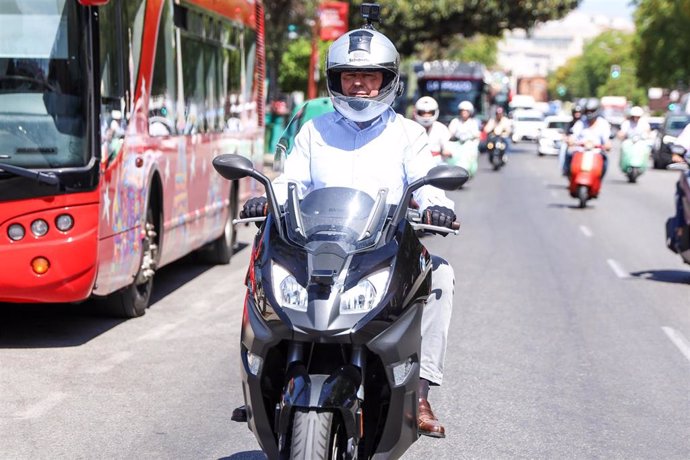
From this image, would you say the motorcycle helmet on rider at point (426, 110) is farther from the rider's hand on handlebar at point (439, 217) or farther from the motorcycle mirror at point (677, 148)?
the rider's hand on handlebar at point (439, 217)

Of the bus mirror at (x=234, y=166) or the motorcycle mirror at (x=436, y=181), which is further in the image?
the bus mirror at (x=234, y=166)

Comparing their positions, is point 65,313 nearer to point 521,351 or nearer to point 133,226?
point 133,226

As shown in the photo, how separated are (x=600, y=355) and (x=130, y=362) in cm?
307

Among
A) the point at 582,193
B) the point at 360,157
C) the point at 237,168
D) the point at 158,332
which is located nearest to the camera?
the point at 237,168

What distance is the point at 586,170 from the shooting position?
2394 cm

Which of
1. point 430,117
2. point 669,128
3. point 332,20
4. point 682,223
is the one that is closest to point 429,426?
point 682,223

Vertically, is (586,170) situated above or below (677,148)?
below

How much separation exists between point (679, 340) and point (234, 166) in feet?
18.9

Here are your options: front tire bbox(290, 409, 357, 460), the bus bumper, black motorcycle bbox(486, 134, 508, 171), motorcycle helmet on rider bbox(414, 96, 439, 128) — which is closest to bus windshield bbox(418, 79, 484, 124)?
black motorcycle bbox(486, 134, 508, 171)

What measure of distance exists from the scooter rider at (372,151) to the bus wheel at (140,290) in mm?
4887

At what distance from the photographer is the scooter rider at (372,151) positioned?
5242mm

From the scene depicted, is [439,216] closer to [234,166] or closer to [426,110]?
[234,166]

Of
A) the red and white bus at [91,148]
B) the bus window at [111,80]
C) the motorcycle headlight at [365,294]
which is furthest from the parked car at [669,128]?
the motorcycle headlight at [365,294]

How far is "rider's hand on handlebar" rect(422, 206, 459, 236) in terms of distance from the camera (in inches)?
207
